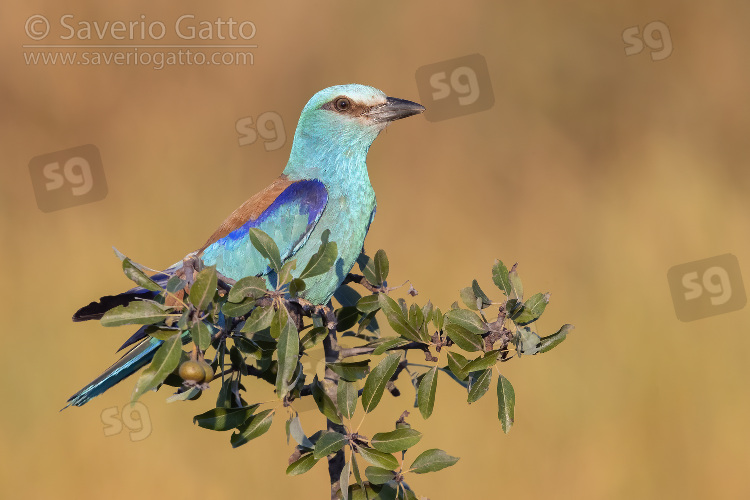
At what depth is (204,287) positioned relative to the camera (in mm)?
1952

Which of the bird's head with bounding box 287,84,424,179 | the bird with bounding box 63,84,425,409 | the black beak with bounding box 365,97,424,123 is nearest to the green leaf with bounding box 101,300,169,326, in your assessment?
the bird with bounding box 63,84,425,409

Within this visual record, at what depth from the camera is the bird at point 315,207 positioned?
9.86 ft

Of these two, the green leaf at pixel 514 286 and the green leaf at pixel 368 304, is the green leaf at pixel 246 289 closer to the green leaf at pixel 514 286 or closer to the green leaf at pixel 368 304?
the green leaf at pixel 368 304

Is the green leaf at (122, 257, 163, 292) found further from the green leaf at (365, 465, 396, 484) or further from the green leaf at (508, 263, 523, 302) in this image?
the green leaf at (508, 263, 523, 302)

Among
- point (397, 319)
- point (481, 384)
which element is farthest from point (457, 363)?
point (397, 319)

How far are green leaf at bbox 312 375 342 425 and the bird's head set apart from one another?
139cm

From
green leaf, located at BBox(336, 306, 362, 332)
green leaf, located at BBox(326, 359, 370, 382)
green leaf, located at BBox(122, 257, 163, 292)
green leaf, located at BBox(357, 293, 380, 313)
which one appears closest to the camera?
green leaf, located at BBox(122, 257, 163, 292)

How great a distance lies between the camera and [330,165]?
11.2 feet

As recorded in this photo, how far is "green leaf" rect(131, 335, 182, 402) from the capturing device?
1896 mm

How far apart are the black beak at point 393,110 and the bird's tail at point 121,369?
1281 millimetres

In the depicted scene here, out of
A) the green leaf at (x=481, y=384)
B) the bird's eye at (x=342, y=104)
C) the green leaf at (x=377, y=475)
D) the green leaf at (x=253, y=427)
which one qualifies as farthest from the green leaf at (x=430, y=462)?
the bird's eye at (x=342, y=104)

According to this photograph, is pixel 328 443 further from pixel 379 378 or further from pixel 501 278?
pixel 501 278

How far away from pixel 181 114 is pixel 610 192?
272 centimetres

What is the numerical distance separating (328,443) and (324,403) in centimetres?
12
